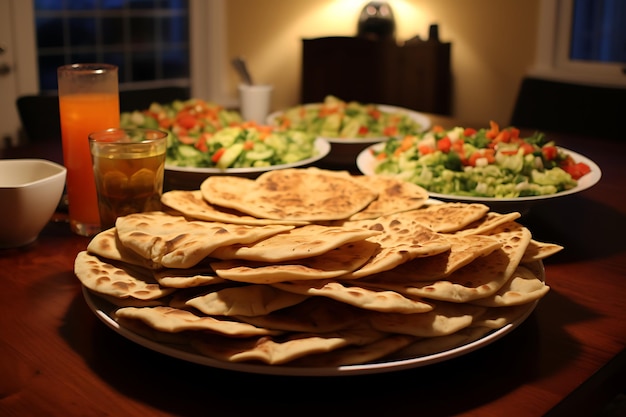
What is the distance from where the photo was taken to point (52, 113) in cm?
292

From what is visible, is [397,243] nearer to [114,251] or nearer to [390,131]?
[114,251]

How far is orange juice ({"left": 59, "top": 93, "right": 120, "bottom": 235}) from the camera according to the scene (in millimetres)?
1486

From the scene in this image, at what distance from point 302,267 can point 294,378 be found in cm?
14

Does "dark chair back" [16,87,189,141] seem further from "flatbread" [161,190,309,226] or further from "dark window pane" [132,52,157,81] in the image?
"dark window pane" [132,52,157,81]

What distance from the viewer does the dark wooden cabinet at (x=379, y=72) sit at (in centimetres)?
521

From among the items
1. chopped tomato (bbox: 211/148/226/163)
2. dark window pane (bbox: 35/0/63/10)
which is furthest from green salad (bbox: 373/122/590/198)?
dark window pane (bbox: 35/0/63/10)

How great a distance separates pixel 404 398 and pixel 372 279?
7.0 inches

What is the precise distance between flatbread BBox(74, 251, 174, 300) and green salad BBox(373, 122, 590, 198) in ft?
2.57

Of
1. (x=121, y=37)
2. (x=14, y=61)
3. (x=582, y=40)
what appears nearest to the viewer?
(x=14, y=61)

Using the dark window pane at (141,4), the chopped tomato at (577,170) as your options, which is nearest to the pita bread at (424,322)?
the chopped tomato at (577,170)

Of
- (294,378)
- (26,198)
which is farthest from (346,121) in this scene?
(294,378)

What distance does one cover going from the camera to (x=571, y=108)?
3646 mm

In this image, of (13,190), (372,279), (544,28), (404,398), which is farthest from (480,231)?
(544,28)

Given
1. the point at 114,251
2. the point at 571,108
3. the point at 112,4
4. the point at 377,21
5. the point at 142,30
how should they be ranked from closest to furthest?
the point at 114,251 < the point at 571,108 < the point at 112,4 < the point at 142,30 < the point at 377,21
